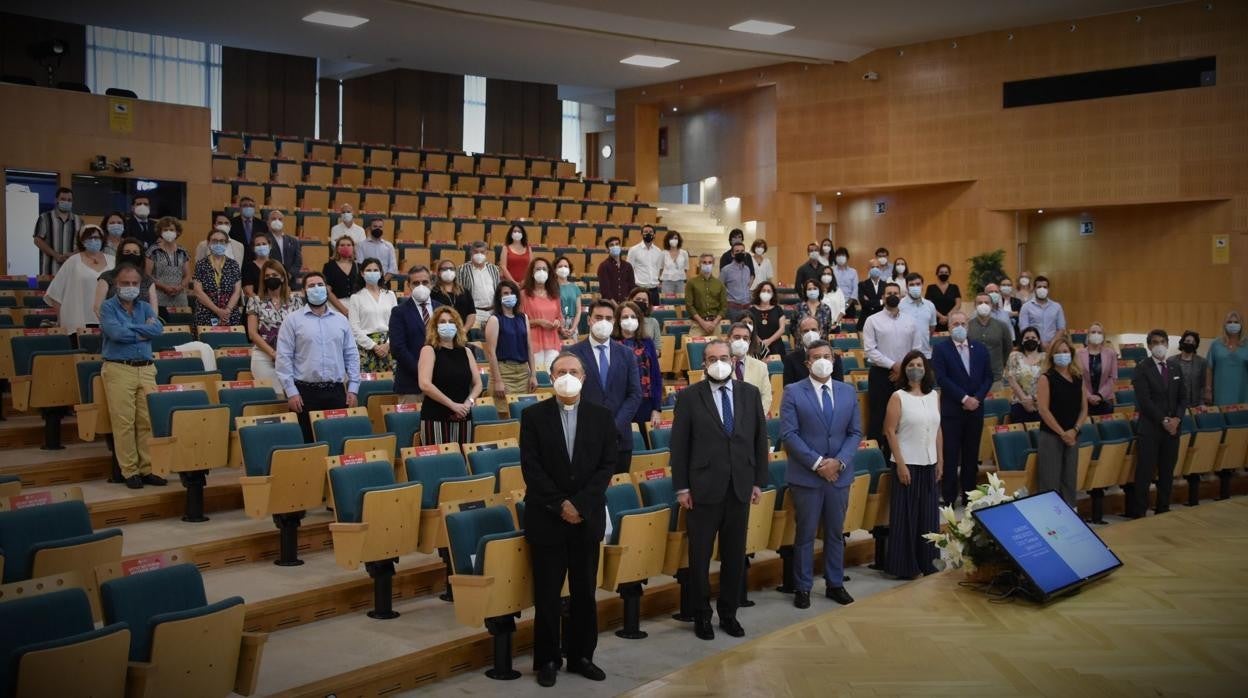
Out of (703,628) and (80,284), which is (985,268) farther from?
(80,284)

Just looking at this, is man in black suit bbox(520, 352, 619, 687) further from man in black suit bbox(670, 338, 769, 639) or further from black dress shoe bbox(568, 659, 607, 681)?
man in black suit bbox(670, 338, 769, 639)

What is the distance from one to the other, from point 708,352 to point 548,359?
250 cm

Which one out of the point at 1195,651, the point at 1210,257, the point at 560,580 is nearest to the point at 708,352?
the point at 560,580

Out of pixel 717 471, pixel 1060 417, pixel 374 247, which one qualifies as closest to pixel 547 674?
pixel 717 471

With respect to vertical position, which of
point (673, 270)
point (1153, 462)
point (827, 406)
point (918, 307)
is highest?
point (673, 270)

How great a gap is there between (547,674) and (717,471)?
48.2 inches

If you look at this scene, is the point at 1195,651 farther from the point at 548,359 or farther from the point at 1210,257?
the point at 1210,257

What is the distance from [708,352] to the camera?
16.9 feet

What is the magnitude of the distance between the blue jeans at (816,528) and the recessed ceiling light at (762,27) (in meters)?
9.98

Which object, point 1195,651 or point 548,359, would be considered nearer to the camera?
point 1195,651

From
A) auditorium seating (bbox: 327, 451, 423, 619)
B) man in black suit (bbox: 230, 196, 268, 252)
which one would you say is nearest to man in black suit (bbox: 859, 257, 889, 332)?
→ man in black suit (bbox: 230, 196, 268, 252)

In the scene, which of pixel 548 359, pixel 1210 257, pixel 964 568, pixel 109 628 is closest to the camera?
pixel 109 628

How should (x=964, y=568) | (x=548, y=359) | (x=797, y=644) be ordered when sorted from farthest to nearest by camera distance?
1. (x=548, y=359)
2. (x=964, y=568)
3. (x=797, y=644)

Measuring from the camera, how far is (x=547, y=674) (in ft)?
14.4
